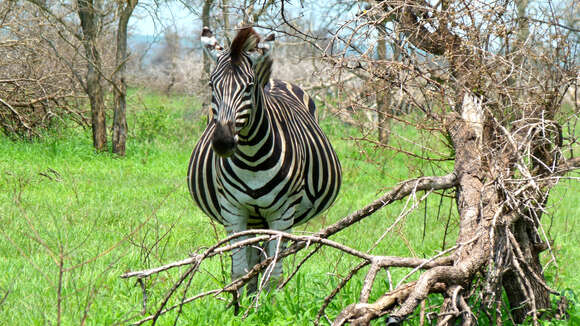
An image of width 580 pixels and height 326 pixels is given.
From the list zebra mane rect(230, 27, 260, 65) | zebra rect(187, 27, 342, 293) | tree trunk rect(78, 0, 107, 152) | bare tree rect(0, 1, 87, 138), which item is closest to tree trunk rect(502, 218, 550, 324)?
zebra rect(187, 27, 342, 293)

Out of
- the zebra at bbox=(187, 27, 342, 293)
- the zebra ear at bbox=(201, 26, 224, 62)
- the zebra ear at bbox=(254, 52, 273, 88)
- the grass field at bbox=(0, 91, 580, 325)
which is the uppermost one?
the zebra ear at bbox=(201, 26, 224, 62)

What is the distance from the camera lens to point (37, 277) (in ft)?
16.3

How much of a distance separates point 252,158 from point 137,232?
8.62ft

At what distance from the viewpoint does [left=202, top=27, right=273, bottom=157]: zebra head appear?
3.65 m

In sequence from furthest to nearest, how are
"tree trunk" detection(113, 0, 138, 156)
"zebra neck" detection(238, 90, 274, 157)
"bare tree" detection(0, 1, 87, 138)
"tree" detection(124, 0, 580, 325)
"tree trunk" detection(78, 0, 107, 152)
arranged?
"tree trunk" detection(113, 0, 138, 156) → "bare tree" detection(0, 1, 87, 138) → "tree trunk" detection(78, 0, 107, 152) → "zebra neck" detection(238, 90, 274, 157) → "tree" detection(124, 0, 580, 325)

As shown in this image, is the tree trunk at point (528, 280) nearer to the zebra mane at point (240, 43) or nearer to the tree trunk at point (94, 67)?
the zebra mane at point (240, 43)

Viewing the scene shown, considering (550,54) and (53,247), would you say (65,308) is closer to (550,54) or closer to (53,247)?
(53,247)

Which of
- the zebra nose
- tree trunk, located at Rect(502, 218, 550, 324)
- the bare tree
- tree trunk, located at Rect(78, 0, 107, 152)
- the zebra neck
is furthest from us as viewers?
the bare tree

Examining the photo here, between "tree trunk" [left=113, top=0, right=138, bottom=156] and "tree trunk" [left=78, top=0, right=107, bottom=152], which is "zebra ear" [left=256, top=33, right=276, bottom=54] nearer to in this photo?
"tree trunk" [left=78, top=0, right=107, bottom=152]

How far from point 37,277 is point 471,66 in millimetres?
3611

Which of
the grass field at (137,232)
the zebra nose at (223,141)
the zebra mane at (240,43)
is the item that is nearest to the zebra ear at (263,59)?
the zebra mane at (240,43)

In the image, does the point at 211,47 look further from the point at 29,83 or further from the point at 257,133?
the point at 29,83

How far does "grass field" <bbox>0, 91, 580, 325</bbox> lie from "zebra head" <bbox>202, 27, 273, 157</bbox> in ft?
2.45

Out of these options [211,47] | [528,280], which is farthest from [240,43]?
[528,280]
